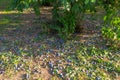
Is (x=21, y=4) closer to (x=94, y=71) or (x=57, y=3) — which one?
(x=57, y=3)

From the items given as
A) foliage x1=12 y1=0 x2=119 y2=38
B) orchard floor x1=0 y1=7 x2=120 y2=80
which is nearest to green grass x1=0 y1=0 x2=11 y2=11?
orchard floor x1=0 y1=7 x2=120 y2=80

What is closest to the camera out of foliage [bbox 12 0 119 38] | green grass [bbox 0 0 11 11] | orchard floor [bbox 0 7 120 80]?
orchard floor [bbox 0 7 120 80]

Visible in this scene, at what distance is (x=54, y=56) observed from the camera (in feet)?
17.9

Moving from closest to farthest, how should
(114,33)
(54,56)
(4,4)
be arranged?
1. (54,56)
2. (114,33)
3. (4,4)

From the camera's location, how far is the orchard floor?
5000 mm

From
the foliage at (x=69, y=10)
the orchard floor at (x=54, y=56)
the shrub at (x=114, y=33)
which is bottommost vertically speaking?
the orchard floor at (x=54, y=56)

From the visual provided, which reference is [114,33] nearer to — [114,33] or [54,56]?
[114,33]

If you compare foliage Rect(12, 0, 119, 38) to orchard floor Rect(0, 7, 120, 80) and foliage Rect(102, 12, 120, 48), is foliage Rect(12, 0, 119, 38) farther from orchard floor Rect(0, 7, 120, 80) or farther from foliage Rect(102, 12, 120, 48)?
foliage Rect(102, 12, 120, 48)

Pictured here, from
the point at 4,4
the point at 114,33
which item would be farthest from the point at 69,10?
the point at 4,4

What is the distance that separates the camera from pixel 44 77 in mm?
4926

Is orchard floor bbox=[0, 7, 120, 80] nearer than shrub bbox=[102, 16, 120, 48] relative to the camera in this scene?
Yes

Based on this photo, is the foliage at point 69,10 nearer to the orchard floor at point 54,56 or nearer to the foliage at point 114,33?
the orchard floor at point 54,56

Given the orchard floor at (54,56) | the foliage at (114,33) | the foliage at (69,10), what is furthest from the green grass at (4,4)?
the foliage at (114,33)

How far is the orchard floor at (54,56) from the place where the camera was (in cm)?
500
